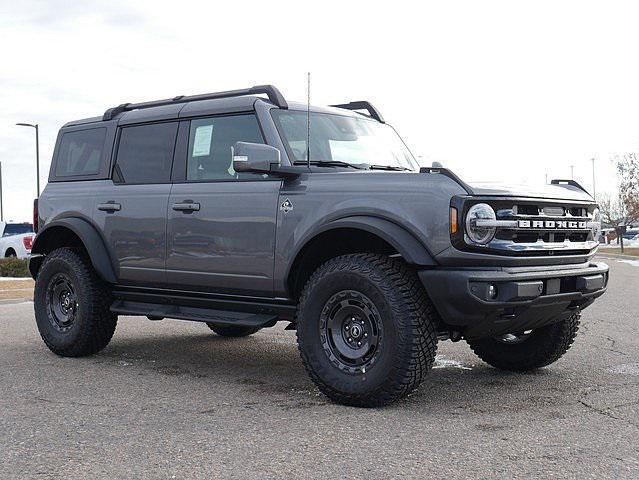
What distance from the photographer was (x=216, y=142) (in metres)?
6.71

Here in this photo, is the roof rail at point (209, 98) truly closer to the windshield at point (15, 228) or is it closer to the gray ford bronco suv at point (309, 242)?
the gray ford bronco suv at point (309, 242)

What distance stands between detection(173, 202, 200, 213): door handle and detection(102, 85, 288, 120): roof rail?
36.6 inches

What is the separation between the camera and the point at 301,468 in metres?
4.06

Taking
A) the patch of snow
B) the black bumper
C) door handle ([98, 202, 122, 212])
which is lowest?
the patch of snow

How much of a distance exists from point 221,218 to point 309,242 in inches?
33.4

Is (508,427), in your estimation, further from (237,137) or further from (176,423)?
(237,137)

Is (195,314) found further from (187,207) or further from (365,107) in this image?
(365,107)

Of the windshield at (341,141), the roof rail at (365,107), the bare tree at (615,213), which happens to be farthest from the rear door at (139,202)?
the bare tree at (615,213)

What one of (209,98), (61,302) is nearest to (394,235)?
(209,98)

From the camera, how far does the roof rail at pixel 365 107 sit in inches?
292

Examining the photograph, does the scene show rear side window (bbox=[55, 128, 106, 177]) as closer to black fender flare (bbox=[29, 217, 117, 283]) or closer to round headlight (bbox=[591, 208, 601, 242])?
black fender flare (bbox=[29, 217, 117, 283])

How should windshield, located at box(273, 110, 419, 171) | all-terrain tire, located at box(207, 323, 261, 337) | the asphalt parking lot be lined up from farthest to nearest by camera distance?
all-terrain tire, located at box(207, 323, 261, 337)
windshield, located at box(273, 110, 419, 171)
the asphalt parking lot

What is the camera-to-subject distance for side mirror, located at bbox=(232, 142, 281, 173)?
5.75 metres

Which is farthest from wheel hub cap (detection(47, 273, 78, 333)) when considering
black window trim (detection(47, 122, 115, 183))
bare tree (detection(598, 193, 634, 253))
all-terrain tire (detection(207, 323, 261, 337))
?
bare tree (detection(598, 193, 634, 253))
